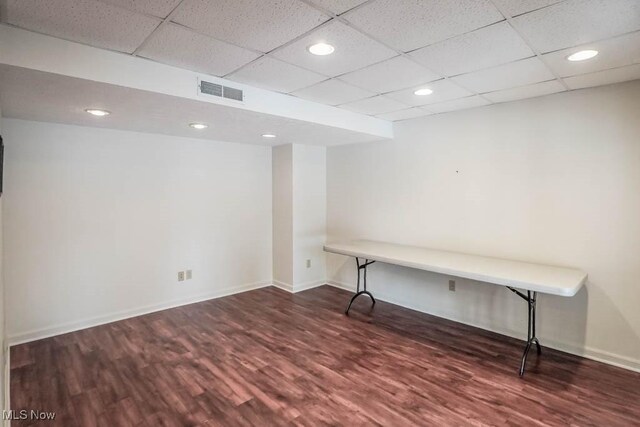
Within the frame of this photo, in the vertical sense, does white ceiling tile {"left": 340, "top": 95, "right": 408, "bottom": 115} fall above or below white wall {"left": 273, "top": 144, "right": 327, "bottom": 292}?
above

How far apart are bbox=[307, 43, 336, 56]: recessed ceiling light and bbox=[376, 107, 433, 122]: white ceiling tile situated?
1825mm

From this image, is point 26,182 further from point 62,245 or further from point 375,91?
point 375,91

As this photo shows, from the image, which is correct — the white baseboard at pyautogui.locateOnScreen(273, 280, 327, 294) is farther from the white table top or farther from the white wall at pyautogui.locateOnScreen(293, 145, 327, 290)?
the white table top

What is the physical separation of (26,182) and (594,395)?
209 inches

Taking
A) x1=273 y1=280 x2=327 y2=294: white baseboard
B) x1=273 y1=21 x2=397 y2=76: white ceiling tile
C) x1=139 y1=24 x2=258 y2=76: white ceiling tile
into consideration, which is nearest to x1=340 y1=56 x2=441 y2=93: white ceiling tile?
x1=273 y1=21 x2=397 y2=76: white ceiling tile

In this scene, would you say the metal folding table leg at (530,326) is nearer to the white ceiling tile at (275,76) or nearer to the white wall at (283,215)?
the white ceiling tile at (275,76)

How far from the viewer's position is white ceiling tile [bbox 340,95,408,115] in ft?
11.3

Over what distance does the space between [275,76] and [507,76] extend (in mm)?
1874

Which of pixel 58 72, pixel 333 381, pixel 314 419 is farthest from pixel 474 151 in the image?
pixel 58 72

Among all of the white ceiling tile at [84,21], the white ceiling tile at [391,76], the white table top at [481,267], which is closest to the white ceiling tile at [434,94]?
the white ceiling tile at [391,76]

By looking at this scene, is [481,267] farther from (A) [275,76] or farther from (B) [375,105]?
(A) [275,76]

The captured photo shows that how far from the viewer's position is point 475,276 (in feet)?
9.61

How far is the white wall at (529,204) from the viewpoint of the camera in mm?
2922

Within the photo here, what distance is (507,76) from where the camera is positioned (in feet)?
8.99
